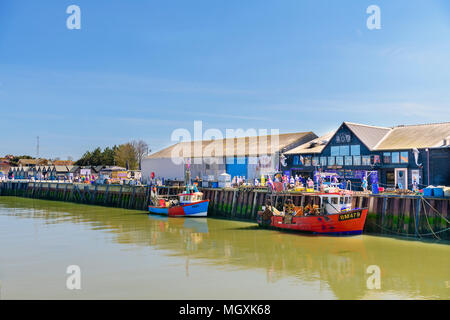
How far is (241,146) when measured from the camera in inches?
2254

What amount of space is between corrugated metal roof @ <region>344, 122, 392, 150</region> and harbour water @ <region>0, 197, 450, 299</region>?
1635 centimetres

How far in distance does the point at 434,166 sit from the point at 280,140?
22500 millimetres

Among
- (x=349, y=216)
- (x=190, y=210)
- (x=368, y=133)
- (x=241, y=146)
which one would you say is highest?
(x=368, y=133)

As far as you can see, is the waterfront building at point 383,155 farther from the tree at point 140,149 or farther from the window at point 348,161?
the tree at point 140,149

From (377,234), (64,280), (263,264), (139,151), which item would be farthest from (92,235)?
(139,151)

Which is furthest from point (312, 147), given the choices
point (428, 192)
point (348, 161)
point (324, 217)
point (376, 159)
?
point (428, 192)

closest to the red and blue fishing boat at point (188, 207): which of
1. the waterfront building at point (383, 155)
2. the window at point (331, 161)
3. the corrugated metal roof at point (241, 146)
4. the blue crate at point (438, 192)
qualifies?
the corrugated metal roof at point (241, 146)

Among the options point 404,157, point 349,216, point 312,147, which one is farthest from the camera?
point 312,147

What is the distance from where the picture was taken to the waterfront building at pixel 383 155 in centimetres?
3684

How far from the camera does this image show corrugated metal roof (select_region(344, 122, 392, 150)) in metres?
42.4

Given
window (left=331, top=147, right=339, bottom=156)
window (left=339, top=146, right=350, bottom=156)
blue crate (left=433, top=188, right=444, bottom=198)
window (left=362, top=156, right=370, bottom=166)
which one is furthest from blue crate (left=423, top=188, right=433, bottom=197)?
window (left=331, top=147, right=339, bottom=156)

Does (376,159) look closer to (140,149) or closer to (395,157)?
(395,157)

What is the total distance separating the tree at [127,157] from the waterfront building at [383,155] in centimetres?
8171

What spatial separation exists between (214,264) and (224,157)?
34502 millimetres
